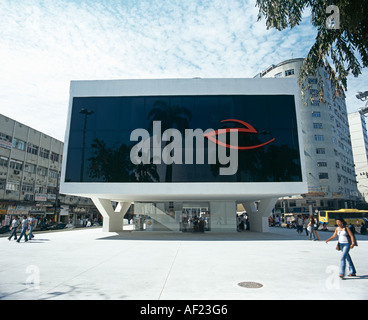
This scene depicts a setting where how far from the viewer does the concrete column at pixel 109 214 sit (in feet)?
86.1

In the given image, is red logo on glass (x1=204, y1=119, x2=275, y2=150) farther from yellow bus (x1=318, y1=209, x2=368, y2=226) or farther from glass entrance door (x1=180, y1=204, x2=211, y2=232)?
yellow bus (x1=318, y1=209, x2=368, y2=226)

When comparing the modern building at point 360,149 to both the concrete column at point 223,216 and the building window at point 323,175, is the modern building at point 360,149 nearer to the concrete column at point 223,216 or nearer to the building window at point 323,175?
the building window at point 323,175

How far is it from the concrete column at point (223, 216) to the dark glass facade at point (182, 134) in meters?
6.95

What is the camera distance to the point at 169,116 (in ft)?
71.9

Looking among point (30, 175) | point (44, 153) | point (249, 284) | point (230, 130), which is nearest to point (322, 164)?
point (230, 130)

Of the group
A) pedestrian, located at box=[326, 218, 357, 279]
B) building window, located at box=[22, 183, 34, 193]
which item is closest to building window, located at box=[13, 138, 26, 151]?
building window, located at box=[22, 183, 34, 193]

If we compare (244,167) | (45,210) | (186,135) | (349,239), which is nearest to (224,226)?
(244,167)

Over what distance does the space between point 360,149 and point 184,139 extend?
95.7 m

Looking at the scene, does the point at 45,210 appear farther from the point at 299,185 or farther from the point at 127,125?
the point at 299,185

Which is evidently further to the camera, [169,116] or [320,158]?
[320,158]

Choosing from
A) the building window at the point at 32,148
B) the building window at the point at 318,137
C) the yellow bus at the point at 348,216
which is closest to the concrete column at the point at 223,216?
the yellow bus at the point at 348,216

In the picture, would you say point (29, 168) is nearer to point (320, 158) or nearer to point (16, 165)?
point (16, 165)

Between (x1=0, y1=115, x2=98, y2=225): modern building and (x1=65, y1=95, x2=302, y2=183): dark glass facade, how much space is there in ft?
85.6

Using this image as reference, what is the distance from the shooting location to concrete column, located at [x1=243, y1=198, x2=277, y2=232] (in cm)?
2503
